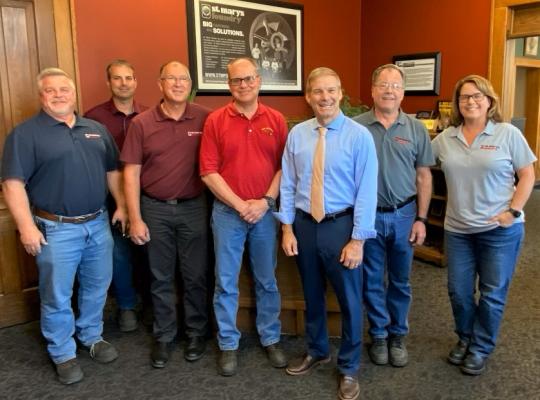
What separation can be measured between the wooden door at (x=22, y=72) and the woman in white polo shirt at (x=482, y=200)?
2.43 m

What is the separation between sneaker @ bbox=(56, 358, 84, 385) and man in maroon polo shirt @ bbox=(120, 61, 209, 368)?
37 centimetres

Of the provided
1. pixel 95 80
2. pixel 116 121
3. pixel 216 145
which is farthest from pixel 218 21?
pixel 216 145

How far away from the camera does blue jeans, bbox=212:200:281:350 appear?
7.91 ft

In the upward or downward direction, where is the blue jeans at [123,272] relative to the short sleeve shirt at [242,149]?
downward

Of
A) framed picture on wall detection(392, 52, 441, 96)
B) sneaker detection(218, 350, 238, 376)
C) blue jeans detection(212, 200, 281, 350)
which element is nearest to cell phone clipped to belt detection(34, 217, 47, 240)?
blue jeans detection(212, 200, 281, 350)

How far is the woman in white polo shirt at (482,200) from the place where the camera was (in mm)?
2221

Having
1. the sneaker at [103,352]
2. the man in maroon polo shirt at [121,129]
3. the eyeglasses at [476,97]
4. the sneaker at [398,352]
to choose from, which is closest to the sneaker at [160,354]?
the sneaker at [103,352]

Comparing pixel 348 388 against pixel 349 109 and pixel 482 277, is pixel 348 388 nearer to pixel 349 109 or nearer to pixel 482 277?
pixel 482 277

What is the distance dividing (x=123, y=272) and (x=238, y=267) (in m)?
0.97

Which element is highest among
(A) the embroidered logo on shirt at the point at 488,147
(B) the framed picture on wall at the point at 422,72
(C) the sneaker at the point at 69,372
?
(B) the framed picture on wall at the point at 422,72

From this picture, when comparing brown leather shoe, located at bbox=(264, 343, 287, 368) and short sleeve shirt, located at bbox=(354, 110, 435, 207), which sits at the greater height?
short sleeve shirt, located at bbox=(354, 110, 435, 207)

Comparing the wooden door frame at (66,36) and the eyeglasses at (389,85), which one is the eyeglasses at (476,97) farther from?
the wooden door frame at (66,36)

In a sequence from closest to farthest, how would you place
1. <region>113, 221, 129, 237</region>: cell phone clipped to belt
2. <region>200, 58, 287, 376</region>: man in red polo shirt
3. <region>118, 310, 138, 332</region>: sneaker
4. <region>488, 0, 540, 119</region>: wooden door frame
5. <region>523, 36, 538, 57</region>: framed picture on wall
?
<region>200, 58, 287, 376</region>: man in red polo shirt < <region>113, 221, 129, 237</region>: cell phone clipped to belt < <region>118, 310, 138, 332</region>: sneaker < <region>488, 0, 540, 119</region>: wooden door frame < <region>523, 36, 538, 57</region>: framed picture on wall

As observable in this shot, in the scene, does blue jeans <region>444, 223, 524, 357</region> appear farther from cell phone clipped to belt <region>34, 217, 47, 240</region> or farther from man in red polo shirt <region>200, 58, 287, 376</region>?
cell phone clipped to belt <region>34, 217, 47, 240</region>
